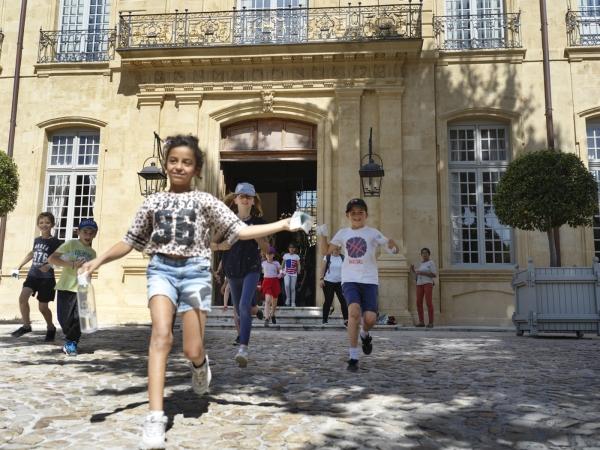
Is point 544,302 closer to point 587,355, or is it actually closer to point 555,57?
point 587,355

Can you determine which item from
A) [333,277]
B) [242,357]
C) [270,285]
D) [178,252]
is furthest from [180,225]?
[270,285]

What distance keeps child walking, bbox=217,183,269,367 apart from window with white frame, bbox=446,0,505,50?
1016cm

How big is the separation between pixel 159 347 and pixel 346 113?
10945 millimetres

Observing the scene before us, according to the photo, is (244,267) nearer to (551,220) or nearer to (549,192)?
(549,192)

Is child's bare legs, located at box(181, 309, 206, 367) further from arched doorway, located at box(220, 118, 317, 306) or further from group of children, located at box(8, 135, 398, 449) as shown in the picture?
arched doorway, located at box(220, 118, 317, 306)

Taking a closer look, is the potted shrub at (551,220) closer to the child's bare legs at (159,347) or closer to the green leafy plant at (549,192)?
the green leafy plant at (549,192)

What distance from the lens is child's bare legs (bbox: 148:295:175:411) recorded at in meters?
2.88

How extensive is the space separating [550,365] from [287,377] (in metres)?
2.68

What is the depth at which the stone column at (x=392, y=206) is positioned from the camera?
12.3 metres

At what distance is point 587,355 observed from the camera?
6.50m

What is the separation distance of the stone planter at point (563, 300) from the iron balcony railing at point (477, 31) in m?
6.80

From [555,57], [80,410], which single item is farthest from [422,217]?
[80,410]

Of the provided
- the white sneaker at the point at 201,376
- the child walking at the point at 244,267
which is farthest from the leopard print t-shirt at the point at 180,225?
the child walking at the point at 244,267

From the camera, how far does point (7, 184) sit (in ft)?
36.8
